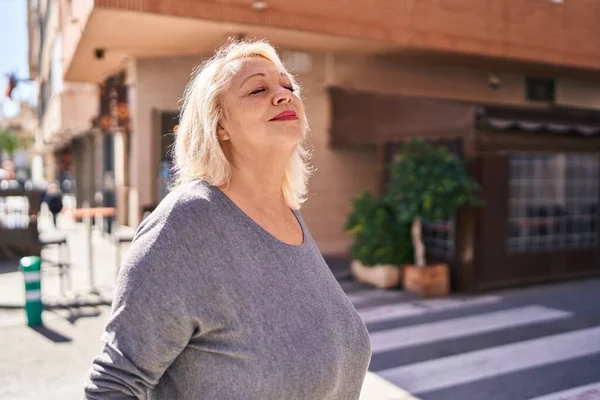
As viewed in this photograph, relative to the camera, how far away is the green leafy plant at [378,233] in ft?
30.1

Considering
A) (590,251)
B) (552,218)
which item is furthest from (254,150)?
(590,251)

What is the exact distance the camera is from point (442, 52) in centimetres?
1089

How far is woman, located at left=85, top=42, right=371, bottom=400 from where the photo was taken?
1.30 meters

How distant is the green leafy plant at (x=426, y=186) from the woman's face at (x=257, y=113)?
22.3 feet

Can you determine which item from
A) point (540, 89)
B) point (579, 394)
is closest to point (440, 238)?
point (579, 394)

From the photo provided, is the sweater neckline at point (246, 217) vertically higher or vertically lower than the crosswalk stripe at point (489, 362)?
higher

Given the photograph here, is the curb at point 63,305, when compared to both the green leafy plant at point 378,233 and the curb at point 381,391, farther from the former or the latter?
the curb at point 381,391

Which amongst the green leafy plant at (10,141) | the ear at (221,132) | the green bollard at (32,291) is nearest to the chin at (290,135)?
the ear at (221,132)

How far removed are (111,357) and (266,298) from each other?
0.38 metres

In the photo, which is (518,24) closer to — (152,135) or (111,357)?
(152,135)

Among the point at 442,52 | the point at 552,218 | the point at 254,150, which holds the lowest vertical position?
the point at 552,218

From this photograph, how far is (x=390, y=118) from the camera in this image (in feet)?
32.8

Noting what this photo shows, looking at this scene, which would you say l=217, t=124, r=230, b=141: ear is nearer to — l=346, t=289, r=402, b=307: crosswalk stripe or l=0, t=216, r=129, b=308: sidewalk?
l=346, t=289, r=402, b=307: crosswalk stripe

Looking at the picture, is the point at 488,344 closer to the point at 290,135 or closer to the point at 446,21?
the point at 290,135
